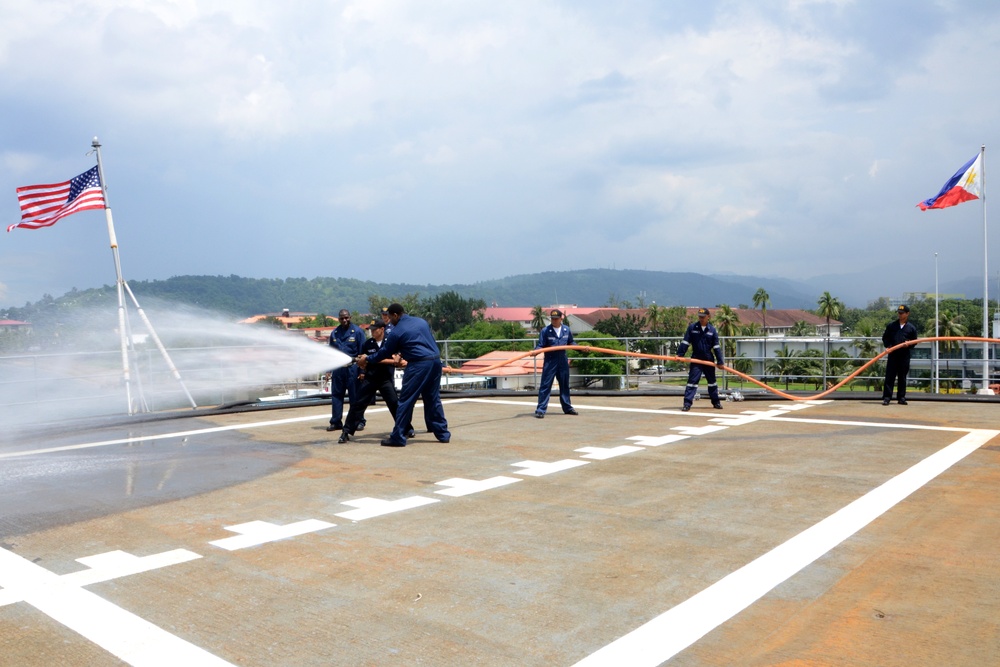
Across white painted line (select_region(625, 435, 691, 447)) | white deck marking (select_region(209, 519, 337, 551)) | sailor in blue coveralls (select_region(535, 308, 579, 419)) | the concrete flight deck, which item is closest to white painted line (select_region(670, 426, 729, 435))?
white painted line (select_region(625, 435, 691, 447))

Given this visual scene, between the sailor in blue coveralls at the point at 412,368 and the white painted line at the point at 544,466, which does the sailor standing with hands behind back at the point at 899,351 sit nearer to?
the white painted line at the point at 544,466

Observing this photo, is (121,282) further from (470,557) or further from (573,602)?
(573,602)

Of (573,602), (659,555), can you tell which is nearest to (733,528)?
(659,555)

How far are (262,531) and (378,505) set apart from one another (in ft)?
4.15

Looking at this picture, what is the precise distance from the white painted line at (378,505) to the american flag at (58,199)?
12034 millimetres

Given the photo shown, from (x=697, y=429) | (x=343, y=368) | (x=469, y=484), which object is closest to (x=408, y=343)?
(x=343, y=368)

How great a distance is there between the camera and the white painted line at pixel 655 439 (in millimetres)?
11297

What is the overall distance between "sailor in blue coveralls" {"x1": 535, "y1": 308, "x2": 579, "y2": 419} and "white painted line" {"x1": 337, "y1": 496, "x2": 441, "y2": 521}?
6.76m

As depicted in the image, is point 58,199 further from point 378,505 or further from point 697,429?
point 697,429

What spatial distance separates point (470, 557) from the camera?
5.91 m

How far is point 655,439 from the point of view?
11656 millimetres

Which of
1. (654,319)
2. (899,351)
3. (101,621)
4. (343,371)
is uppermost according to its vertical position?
(654,319)

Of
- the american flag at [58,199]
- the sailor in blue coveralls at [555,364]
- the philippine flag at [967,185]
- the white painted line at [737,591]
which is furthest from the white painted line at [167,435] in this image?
the philippine flag at [967,185]

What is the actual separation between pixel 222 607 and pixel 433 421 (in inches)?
275
